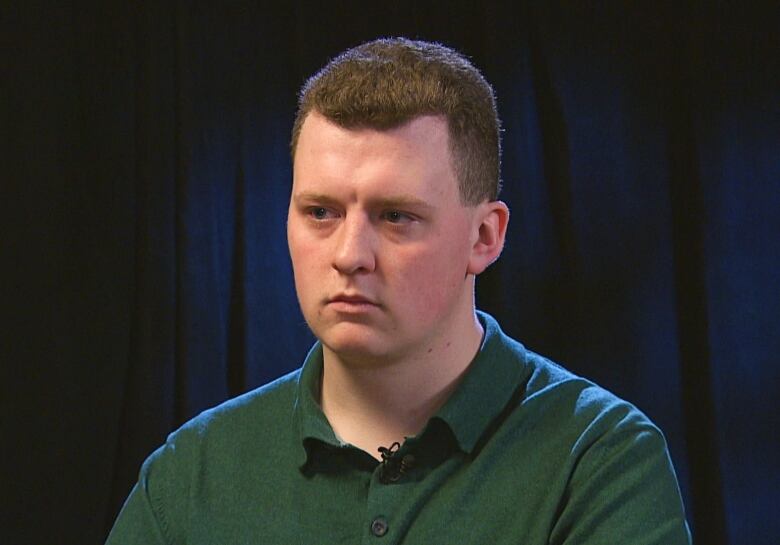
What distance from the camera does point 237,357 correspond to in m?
2.66

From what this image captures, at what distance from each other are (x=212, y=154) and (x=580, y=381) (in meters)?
1.12

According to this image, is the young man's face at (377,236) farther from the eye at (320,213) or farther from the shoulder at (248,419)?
the shoulder at (248,419)

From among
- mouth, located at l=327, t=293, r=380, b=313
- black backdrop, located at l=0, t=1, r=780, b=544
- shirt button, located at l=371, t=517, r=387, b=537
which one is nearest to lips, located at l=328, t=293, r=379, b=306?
mouth, located at l=327, t=293, r=380, b=313

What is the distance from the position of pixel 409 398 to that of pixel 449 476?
0.38 feet

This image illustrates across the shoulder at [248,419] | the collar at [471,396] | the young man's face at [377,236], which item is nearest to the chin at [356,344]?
the young man's face at [377,236]

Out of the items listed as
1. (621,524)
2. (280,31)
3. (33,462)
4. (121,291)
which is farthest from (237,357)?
(621,524)

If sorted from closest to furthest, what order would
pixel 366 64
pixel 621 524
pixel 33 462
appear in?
pixel 621 524
pixel 366 64
pixel 33 462

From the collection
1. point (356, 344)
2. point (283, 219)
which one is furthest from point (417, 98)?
point (283, 219)

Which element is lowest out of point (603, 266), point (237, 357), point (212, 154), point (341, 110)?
point (237, 357)

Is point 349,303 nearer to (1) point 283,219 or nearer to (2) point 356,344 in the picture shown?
(2) point 356,344

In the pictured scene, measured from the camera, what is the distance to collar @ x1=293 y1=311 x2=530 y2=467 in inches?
66.4

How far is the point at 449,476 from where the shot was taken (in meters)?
1.68

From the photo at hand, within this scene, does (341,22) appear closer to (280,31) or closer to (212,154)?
(280,31)

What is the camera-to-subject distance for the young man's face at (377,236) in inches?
63.1
